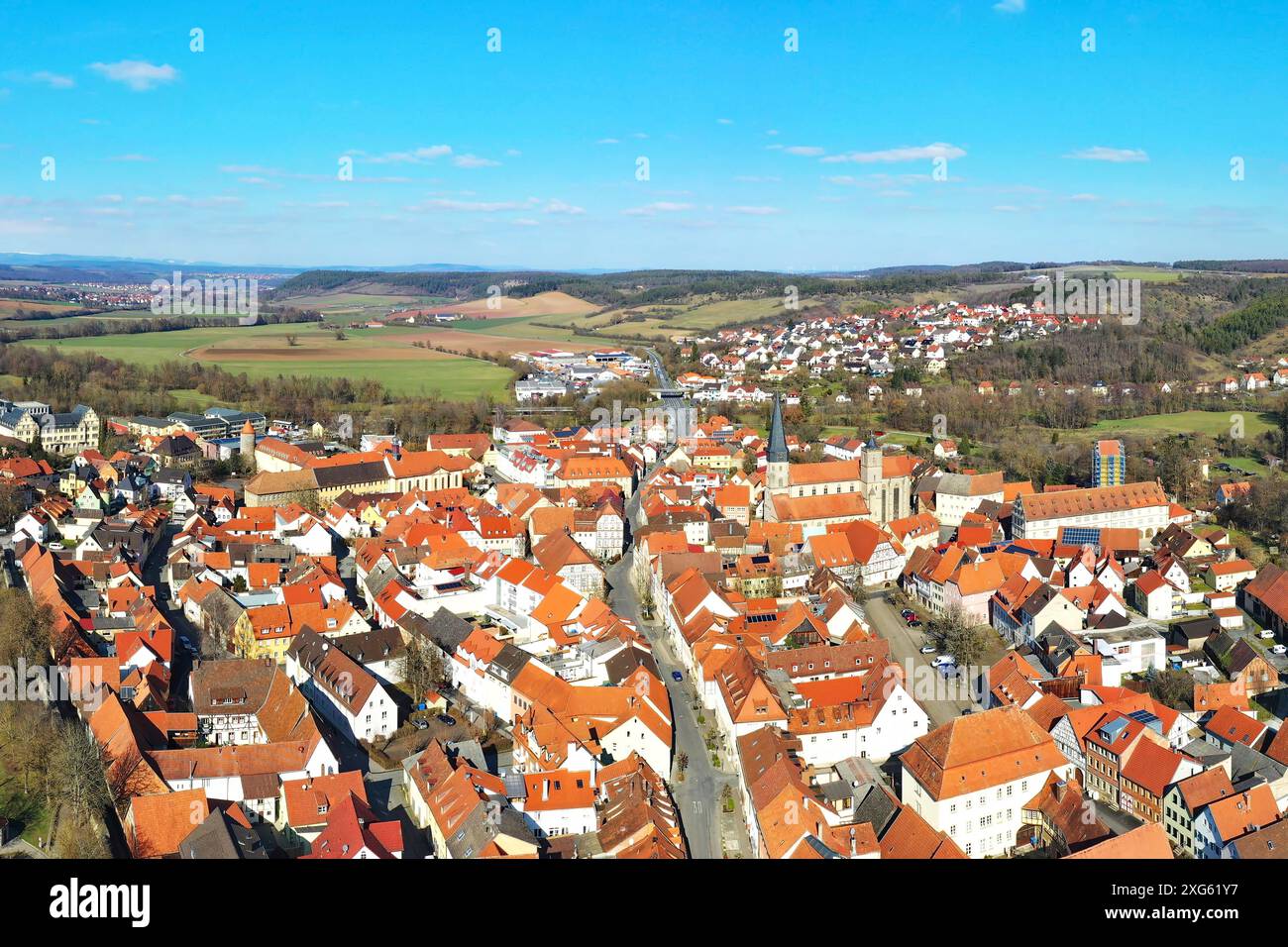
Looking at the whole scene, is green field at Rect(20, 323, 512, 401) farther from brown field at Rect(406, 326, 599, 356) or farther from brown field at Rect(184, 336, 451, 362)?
brown field at Rect(406, 326, 599, 356)

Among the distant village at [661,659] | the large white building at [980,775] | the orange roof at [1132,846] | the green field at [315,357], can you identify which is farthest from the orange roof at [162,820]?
the green field at [315,357]

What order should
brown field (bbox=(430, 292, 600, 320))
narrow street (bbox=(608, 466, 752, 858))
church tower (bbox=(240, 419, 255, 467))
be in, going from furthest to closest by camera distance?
brown field (bbox=(430, 292, 600, 320))
church tower (bbox=(240, 419, 255, 467))
narrow street (bbox=(608, 466, 752, 858))

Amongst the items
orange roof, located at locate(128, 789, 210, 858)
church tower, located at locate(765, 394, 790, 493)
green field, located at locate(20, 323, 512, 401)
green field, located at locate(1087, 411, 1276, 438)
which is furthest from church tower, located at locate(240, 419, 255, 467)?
green field, located at locate(1087, 411, 1276, 438)

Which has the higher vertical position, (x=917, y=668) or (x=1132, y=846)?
(x=1132, y=846)

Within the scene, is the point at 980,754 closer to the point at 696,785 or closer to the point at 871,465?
the point at 696,785

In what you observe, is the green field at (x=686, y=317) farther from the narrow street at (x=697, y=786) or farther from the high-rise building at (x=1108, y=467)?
the narrow street at (x=697, y=786)

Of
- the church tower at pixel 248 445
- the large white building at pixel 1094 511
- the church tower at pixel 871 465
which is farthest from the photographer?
the church tower at pixel 248 445

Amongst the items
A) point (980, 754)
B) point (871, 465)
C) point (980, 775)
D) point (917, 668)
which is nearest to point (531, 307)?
point (871, 465)
